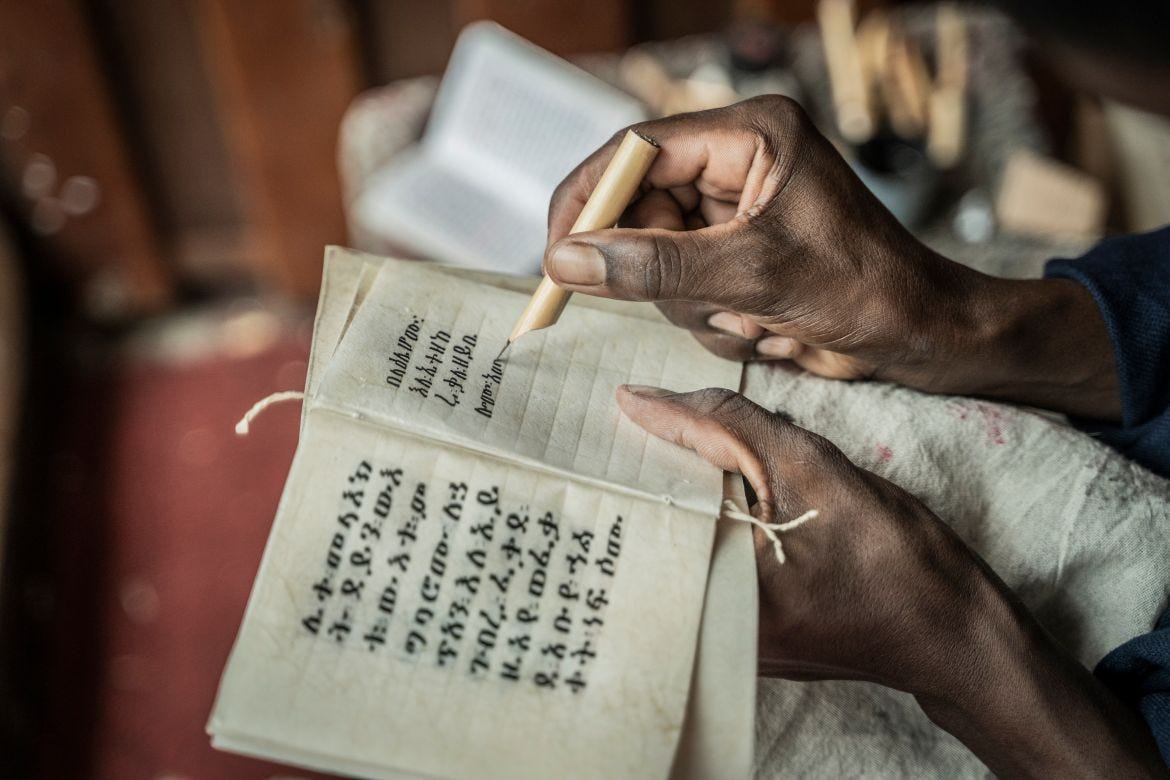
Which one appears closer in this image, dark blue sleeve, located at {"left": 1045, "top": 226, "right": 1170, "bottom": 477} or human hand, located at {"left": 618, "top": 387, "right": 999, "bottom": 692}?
human hand, located at {"left": 618, "top": 387, "right": 999, "bottom": 692}

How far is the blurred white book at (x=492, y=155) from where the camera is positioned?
144cm

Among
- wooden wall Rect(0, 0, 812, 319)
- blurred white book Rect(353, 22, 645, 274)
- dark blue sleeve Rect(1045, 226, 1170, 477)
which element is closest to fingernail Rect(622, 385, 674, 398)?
dark blue sleeve Rect(1045, 226, 1170, 477)

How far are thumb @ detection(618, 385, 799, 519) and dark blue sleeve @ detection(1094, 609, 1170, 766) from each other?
0.25 metres

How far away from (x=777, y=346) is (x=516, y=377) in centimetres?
20

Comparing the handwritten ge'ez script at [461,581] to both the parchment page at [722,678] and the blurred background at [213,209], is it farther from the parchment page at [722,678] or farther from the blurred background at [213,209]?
the blurred background at [213,209]

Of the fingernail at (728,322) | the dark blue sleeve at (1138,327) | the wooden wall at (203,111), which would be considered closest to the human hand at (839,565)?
the fingernail at (728,322)

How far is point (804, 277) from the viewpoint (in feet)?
2.03

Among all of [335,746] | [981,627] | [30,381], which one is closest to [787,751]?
[981,627]

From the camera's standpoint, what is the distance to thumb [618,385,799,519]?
1.79 ft

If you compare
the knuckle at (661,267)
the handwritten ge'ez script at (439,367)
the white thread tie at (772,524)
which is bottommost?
the white thread tie at (772,524)

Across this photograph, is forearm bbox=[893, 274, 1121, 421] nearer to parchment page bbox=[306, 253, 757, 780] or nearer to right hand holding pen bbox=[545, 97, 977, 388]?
right hand holding pen bbox=[545, 97, 977, 388]

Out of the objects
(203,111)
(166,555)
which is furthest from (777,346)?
(203,111)

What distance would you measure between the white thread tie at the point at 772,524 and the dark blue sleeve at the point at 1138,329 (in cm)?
32

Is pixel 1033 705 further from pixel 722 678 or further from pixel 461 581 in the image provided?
pixel 461 581
